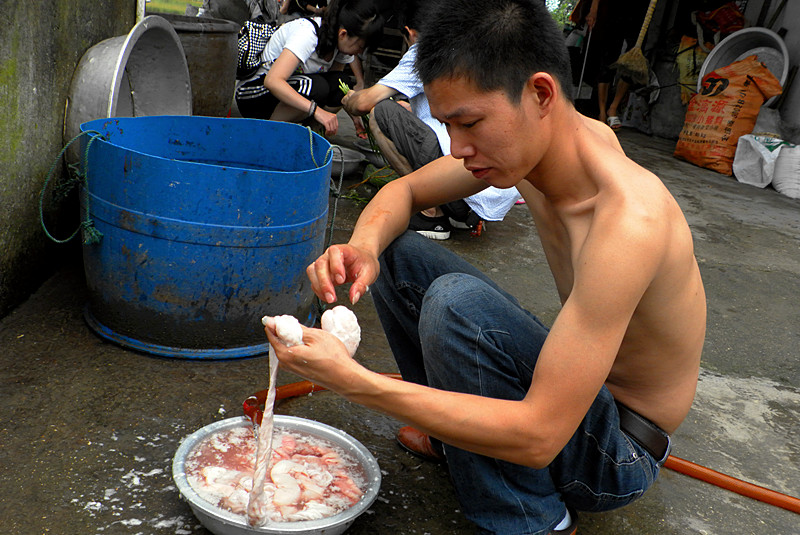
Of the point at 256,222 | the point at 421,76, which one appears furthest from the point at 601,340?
the point at 256,222

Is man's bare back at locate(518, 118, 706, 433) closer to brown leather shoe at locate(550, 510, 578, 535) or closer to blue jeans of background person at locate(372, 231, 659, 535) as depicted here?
blue jeans of background person at locate(372, 231, 659, 535)

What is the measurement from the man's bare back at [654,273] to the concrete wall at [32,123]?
72.4 inches

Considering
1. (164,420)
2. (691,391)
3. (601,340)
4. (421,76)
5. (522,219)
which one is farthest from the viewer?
(522,219)

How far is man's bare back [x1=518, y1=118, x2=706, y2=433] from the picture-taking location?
135 centimetres

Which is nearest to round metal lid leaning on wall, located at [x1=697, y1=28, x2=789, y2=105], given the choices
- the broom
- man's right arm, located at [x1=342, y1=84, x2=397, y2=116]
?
the broom

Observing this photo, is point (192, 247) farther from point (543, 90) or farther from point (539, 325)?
point (543, 90)

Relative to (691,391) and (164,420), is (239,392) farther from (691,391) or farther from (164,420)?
(691,391)

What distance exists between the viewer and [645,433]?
1628 mm

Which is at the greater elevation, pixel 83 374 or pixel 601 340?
pixel 601 340

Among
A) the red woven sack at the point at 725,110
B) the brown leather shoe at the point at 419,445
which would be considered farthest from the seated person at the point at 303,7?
the red woven sack at the point at 725,110

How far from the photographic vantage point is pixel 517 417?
1.34 meters

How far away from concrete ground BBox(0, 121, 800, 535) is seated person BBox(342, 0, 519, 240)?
670 millimetres

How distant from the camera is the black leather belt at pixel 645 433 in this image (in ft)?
5.34

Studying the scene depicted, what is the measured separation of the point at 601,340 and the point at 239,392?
1.38 m
